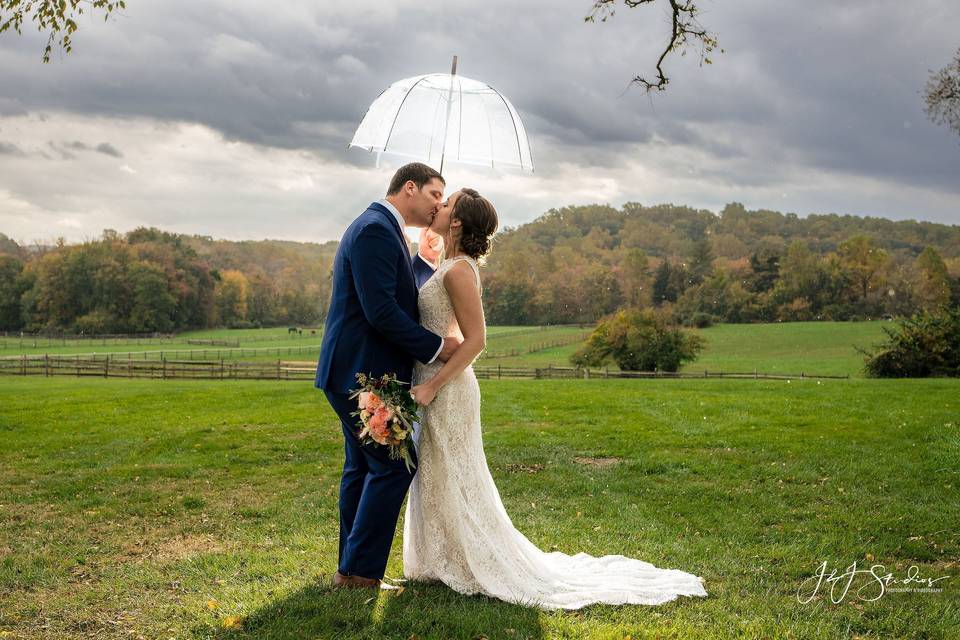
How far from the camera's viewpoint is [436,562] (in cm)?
518

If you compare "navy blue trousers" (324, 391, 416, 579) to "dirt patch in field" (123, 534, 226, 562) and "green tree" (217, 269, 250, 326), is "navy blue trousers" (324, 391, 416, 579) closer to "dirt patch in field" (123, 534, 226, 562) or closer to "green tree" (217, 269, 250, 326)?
"dirt patch in field" (123, 534, 226, 562)

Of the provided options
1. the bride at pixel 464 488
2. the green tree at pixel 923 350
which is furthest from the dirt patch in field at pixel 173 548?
the green tree at pixel 923 350

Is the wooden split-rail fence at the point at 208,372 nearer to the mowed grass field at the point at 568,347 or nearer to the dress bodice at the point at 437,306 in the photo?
the mowed grass field at the point at 568,347

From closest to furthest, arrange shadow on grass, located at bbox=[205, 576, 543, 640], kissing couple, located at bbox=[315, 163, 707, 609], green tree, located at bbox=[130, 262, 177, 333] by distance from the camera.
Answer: shadow on grass, located at bbox=[205, 576, 543, 640]
kissing couple, located at bbox=[315, 163, 707, 609]
green tree, located at bbox=[130, 262, 177, 333]

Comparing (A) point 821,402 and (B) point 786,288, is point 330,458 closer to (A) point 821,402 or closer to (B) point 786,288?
(A) point 821,402

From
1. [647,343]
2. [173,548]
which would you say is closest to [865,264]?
[647,343]

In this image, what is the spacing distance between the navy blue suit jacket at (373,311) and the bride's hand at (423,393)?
17 centimetres

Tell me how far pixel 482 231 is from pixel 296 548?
138 inches

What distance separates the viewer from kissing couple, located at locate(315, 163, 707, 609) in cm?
493

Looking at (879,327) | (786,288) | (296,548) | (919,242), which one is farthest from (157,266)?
(919,242)

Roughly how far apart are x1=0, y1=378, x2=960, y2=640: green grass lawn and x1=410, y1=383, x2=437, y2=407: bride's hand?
128cm

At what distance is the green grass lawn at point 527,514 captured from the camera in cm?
470

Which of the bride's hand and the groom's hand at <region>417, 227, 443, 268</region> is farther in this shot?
the groom's hand at <region>417, 227, 443, 268</region>

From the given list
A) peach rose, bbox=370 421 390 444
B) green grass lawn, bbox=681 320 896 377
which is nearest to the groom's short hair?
peach rose, bbox=370 421 390 444
